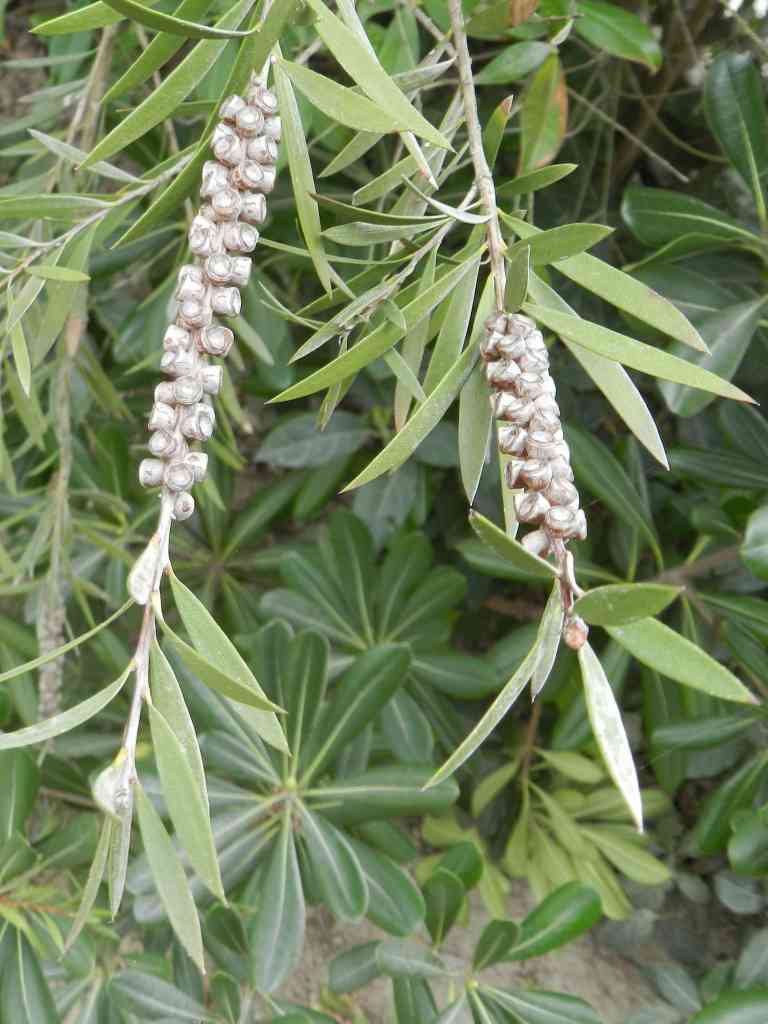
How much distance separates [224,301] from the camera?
30cm

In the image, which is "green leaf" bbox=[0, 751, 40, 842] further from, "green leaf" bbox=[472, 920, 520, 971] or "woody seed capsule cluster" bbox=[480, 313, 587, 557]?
"woody seed capsule cluster" bbox=[480, 313, 587, 557]

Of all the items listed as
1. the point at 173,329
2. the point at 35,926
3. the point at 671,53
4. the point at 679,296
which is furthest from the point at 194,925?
the point at 671,53

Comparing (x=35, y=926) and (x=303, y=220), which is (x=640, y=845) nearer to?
(x=35, y=926)

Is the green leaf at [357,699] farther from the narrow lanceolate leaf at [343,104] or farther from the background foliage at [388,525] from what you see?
the narrow lanceolate leaf at [343,104]

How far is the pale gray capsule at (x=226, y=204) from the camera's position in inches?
11.9

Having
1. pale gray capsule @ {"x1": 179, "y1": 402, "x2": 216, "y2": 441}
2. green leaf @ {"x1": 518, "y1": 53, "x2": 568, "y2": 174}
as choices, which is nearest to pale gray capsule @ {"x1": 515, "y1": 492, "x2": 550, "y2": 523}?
pale gray capsule @ {"x1": 179, "y1": 402, "x2": 216, "y2": 441}

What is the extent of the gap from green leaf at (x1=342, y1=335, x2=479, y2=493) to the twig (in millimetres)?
28

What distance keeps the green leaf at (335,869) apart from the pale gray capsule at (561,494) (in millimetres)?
484

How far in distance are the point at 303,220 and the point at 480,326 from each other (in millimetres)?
80

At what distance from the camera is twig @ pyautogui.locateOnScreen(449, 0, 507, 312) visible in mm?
315

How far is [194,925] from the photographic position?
0.28 metres

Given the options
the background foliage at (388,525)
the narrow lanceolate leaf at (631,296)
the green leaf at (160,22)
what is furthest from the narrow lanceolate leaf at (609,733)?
the green leaf at (160,22)

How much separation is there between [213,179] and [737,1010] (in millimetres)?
639

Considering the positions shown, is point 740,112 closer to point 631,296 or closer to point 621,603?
point 631,296
